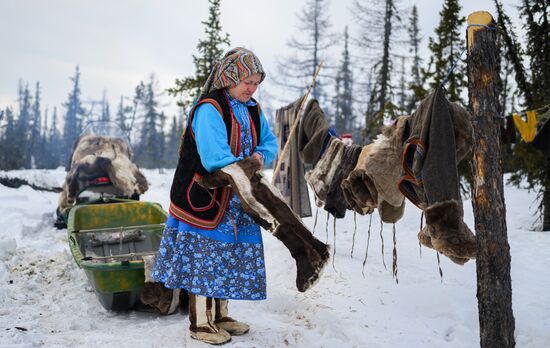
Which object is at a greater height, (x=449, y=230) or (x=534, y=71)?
(x=534, y=71)

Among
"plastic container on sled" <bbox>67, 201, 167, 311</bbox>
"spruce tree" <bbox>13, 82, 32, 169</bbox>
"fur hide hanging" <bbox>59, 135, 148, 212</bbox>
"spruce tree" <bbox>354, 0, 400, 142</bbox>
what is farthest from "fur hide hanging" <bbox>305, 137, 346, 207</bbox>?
"spruce tree" <bbox>13, 82, 32, 169</bbox>

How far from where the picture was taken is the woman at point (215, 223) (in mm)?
3324

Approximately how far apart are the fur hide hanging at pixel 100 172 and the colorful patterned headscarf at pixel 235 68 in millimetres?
5437

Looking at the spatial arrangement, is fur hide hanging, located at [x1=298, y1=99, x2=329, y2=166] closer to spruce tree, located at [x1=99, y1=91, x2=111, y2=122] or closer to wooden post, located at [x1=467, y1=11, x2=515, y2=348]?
wooden post, located at [x1=467, y1=11, x2=515, y2=348]

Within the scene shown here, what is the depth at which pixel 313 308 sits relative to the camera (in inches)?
181

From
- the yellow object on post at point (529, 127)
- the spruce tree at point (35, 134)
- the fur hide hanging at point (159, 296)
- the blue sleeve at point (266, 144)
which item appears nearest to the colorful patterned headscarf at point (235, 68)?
the blue sleeve at point (266, 144)

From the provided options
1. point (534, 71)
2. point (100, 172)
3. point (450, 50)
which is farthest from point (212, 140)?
point (450, 50)

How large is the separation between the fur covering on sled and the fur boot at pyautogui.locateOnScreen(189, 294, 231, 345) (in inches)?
67.6

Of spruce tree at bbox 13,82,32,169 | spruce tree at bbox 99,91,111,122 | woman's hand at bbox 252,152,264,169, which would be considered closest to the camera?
woman's hand at bbox 252,152,264,169

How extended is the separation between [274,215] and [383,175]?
1.02 m

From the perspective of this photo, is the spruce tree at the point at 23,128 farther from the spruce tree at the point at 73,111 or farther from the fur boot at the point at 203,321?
the fur boot at the point at 203,321

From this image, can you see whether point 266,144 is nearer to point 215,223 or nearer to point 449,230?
point 215,223

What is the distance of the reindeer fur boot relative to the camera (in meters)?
2.79

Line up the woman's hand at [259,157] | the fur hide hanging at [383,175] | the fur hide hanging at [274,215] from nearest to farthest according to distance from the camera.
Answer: the fur hide hanging at [274,215] < the woman's hand at [259,157] < the fur hide hanging at [383,175]
